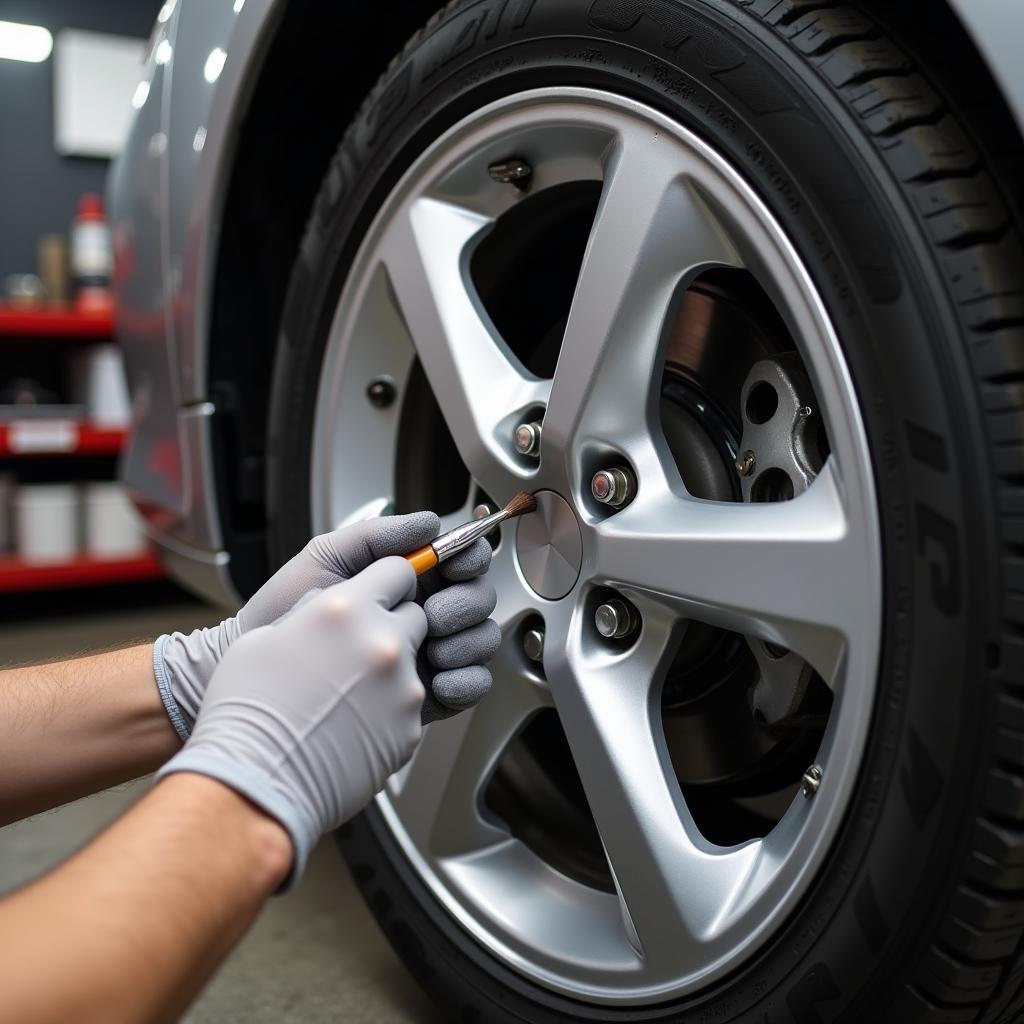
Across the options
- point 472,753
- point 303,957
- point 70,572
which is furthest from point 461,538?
point 70,572

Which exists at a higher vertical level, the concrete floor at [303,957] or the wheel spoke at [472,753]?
the wheel spoke at [472,753]

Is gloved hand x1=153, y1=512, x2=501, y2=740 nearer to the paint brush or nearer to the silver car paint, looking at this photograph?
the paint brush

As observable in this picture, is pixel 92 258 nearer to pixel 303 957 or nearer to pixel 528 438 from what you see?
pixel 303 957

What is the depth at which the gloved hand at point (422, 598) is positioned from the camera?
0.71m

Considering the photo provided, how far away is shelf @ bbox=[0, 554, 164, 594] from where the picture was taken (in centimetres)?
274

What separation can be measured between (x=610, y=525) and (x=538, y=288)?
1.07 ft

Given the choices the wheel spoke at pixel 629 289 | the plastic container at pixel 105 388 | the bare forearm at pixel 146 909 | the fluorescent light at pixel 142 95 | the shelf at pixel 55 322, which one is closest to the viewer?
the bare forearm at pixel 146 909

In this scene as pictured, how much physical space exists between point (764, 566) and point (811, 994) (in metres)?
0.25

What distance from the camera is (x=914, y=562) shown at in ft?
1.73

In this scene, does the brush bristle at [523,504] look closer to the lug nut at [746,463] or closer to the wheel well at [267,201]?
the lug nut at [746,463]

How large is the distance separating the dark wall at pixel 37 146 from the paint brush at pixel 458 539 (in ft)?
10.4

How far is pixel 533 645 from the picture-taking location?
775 mm

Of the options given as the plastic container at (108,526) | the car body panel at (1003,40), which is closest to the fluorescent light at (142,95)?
the car body panel at (1003,40)

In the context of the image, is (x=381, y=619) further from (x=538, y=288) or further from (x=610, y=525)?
(x=538, y=288)
